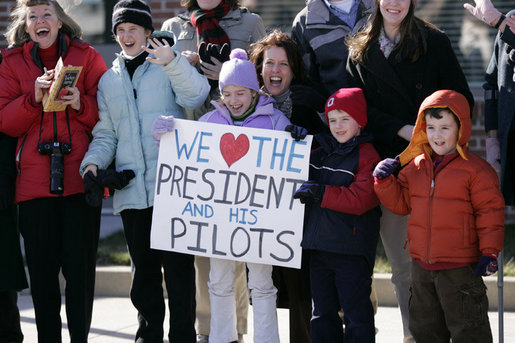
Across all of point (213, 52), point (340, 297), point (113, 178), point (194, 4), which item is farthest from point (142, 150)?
point (340, 297)

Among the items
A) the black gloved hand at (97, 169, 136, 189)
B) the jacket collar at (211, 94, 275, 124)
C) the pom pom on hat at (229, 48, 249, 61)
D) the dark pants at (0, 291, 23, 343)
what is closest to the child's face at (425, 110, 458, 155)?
the jacket collar at (211, 94, 275, 124)

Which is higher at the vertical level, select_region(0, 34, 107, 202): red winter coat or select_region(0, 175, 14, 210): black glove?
select_region(0, 34, 107, 202): red winter coat

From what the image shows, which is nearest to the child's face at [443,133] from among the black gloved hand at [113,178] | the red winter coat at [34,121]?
the black gloved hand at [113,178]

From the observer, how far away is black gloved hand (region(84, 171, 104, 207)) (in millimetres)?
5359

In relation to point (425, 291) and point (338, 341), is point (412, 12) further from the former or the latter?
point (338, 341)

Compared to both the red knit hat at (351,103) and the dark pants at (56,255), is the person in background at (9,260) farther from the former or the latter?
the red knit hat at (351,103)

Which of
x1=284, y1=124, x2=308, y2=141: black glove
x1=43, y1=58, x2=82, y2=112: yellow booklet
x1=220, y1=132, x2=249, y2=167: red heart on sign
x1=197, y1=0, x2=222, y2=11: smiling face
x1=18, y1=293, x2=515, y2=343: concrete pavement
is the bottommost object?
x1=18, y1=293, x2=515, y2=343: concrete pavement

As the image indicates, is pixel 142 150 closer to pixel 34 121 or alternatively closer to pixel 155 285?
pixel 34 121

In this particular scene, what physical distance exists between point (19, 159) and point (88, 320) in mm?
1097

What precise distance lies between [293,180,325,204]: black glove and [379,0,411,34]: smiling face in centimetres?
108

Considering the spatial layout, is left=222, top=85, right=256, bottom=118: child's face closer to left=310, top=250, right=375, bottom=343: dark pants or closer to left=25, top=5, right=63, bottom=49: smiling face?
left=310, top=250, right=375, bottom=343: dark pants

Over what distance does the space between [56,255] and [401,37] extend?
247 cm

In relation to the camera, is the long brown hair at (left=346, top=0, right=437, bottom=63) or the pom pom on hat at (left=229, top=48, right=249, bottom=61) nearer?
the long brown hair at (left=346, top=0, right=437, bottom=63)

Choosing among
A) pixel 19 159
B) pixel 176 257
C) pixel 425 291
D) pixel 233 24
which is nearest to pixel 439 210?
pixel 425 291
